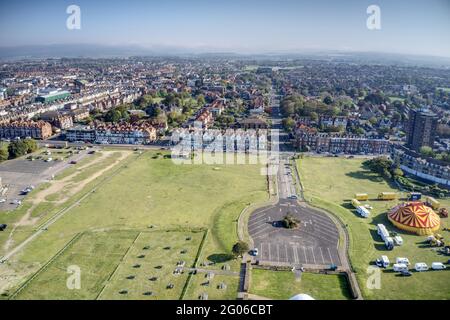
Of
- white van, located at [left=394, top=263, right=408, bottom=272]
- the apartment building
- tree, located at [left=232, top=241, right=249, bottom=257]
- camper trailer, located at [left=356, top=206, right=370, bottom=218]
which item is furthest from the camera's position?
the apartment building

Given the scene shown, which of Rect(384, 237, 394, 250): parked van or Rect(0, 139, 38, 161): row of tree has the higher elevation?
Rect(0, 139, 38, 161): row of tree

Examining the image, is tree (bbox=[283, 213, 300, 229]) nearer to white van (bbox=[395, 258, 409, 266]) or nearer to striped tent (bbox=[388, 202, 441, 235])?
white van (bbox=[395, 258, 409, 266])

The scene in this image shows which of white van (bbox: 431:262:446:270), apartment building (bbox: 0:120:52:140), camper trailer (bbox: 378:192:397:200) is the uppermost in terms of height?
apartment building (bbox: 0:120:52:140)

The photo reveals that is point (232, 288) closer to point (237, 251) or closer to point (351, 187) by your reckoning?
point (237, 251)

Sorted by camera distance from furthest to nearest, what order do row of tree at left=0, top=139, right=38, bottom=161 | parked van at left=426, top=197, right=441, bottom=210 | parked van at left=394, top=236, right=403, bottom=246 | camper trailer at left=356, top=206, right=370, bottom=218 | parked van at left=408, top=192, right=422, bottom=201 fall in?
row of tree at left=0, top=139, right=38, bottom=161 → parked van at left=408, top=192, right=422, bottom=201 → parked van at left=426, top=197, right=441, bottom=210 → camper trailer at left=356, top=206, right=370, bottom=218 → parked van at left=394, top=236, right=403, bottom=246

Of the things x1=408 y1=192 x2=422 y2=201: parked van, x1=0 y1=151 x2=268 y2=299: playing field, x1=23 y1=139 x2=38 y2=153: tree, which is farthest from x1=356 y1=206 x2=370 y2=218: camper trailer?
x1=23 y1=139 x2=38 y2=153: tree

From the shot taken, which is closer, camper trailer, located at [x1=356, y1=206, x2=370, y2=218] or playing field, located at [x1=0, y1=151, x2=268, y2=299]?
playing field, located at [x1=0, y1=151, x2=268, y2=299]
